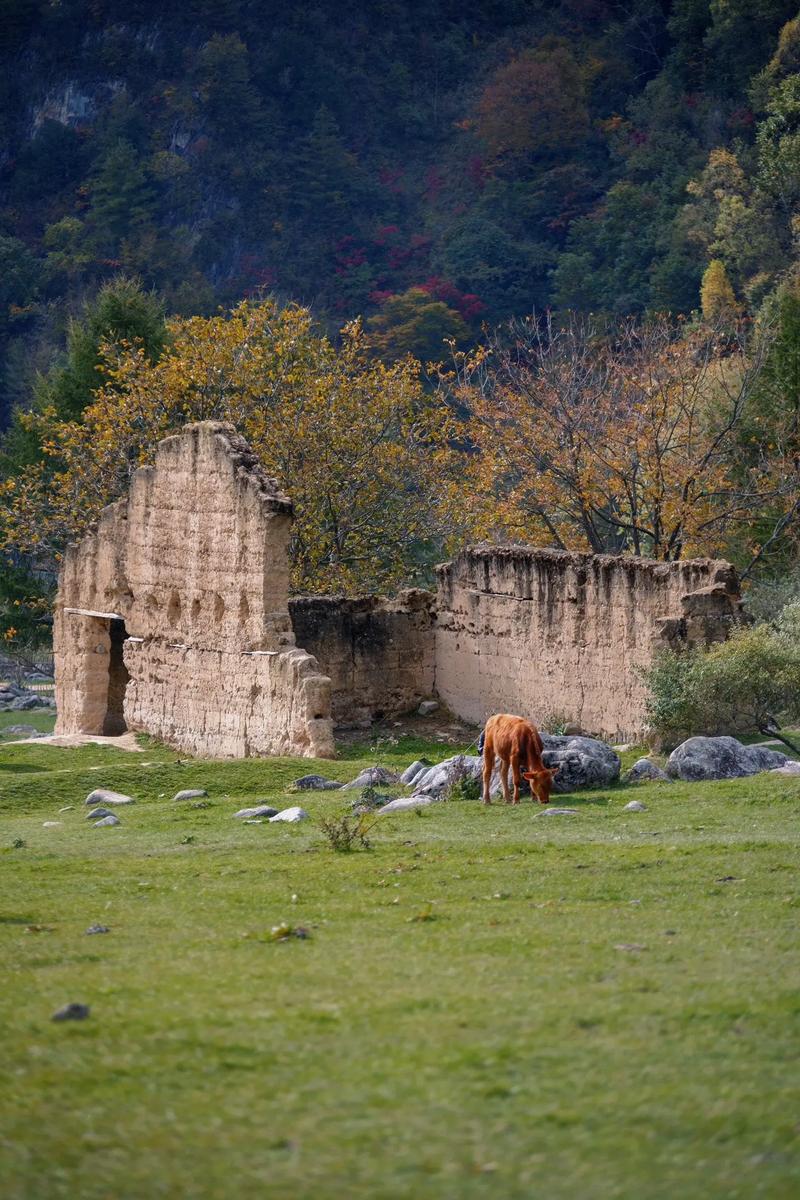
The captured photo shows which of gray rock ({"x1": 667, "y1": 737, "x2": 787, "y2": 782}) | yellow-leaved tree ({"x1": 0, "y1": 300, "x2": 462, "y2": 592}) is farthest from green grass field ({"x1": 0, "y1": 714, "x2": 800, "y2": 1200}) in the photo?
yellow-leaved tree ({"x1": 0, "y1": 300, "x2": 462, "y2": 592})

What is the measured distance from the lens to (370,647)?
24.0 metres

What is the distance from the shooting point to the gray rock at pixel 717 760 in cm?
1636

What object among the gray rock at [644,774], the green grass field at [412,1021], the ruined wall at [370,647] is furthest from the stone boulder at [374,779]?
the ruined wall at [370,647]

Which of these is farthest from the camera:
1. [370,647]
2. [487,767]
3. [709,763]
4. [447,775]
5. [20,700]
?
[20,700]

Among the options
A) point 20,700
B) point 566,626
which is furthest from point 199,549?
point 20,700

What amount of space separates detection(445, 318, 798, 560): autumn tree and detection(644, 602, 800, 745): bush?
10042 millimetres

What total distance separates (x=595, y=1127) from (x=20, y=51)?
83410mm

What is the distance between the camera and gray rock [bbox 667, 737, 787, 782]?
16.4 m

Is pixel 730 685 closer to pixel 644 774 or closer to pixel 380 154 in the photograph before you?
pixel 644 774

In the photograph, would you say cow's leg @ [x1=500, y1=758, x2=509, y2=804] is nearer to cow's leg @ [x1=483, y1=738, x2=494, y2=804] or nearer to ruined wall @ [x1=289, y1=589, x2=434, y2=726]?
cow's leg @ [x1=483, y1=738, x2=494, y2=804]

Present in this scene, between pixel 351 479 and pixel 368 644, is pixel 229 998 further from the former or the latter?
pixel 351 479

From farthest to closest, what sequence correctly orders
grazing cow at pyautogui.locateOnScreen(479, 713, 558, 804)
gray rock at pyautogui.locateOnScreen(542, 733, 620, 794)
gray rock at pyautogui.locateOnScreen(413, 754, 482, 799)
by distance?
1. gray rock at pyautogui.locateOnScreen(413, 754, 482, 799)
2. gray rock at pyautogui.locateOnScreen(542, 733, 620, 794)
3. grazing cow at pyautogui.locateOnScreen(479, 713, 558, 804)

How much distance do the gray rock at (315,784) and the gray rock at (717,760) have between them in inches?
128

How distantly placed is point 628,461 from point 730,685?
1281 centimetres
